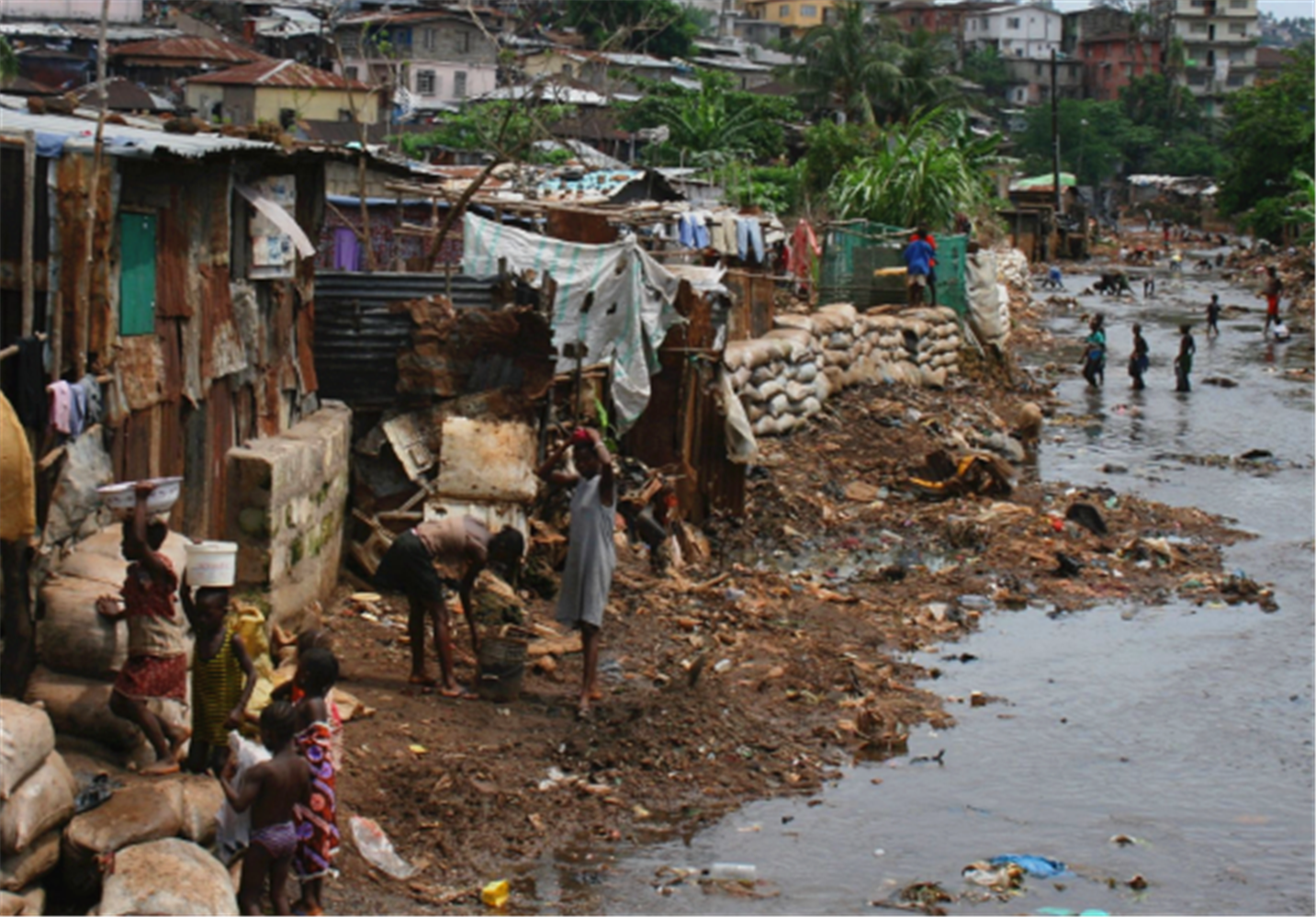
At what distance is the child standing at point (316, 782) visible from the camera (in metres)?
5.72

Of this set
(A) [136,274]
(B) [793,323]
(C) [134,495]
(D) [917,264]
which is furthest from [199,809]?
(D) [917,264]

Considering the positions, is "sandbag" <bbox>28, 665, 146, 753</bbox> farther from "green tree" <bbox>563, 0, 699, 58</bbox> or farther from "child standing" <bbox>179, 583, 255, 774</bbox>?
"green tree" <bbox>563, 0, 699, 58</bbox>

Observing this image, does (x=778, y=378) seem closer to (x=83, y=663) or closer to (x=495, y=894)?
(x=495, y=894)

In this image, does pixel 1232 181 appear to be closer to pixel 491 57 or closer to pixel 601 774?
pixel 491 57

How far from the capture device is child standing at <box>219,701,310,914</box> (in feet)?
17.9

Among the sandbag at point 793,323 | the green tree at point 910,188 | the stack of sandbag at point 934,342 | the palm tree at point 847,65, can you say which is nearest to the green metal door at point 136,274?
the sandbag at point 793,323

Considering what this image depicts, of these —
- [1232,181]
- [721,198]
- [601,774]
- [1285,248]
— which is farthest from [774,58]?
[601,774]

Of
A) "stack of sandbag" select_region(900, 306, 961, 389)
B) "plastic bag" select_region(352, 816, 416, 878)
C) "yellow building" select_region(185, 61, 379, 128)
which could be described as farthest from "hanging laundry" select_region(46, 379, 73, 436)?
"yellow building" select_region(185, 61, 379, 128)

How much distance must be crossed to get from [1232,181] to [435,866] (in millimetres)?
56056

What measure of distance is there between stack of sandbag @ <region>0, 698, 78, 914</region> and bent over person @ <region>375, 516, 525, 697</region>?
9.08 feet

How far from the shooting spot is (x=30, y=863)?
511 cm

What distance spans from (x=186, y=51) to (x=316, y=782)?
1504 inches

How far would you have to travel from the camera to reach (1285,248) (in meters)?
52.1

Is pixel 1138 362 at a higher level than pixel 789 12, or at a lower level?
lower
